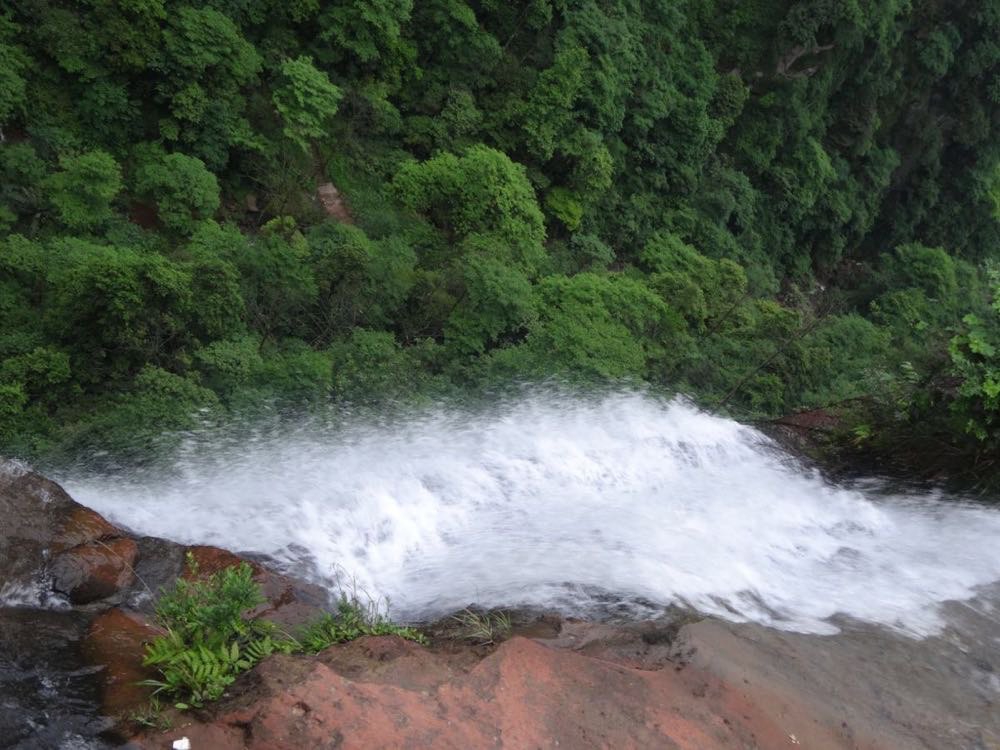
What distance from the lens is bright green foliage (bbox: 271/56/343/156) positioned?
1270cm

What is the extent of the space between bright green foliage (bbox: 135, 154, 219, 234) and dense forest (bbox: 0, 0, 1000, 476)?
4cm

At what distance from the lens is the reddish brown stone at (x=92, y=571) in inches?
177

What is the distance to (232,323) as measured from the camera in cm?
931

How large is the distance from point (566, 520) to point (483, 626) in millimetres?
2328

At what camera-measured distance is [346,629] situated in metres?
4.30

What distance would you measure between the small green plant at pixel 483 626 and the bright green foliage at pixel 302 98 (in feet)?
33.9

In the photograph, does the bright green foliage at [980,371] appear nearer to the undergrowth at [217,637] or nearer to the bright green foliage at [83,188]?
the undergrowth at [217,637]

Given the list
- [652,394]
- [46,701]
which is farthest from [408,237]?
[46,701]

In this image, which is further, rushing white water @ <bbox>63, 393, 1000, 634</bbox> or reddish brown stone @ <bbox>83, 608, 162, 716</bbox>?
rushing white water @ <bbox>63, 393, 1000, 634</bbox>

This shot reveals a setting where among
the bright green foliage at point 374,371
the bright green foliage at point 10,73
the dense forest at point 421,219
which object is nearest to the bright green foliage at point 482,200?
the dense forest at point 421,219

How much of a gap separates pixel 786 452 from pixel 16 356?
29.9 feet

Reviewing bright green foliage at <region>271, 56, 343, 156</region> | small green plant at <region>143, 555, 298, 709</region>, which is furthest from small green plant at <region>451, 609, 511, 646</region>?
bright green foliage at <region>271, 56, 343, 156</region>

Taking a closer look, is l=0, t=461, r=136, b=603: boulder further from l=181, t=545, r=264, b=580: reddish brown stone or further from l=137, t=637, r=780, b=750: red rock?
l=137, t=637, r=780, b=750: red rock

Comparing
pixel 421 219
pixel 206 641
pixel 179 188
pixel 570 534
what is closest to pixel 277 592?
pixel 206 641
